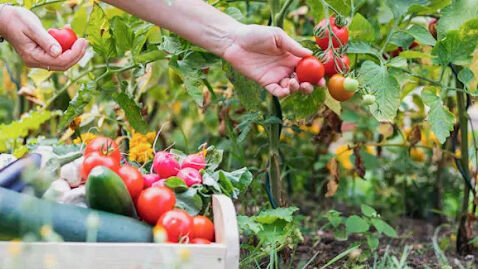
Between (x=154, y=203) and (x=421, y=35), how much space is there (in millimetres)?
1068

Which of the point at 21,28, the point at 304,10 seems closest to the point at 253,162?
the point at 304,10

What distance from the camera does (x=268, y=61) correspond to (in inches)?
79.9

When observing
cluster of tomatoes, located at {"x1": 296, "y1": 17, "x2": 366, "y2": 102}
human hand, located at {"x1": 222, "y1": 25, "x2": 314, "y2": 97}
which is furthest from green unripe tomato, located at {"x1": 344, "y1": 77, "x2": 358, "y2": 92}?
human hand, located at {"x1": 222, "y1": 25, "x2": 314, "y2": 97}

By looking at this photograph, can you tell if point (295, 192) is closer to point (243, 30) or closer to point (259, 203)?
point (259, 203)

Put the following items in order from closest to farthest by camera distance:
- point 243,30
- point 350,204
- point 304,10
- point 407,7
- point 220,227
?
1. point 220,227
2. point 243,30
3. point 407,7
4. point 304,10
5. point 350,204

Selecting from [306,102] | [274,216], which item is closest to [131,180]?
[274,216]

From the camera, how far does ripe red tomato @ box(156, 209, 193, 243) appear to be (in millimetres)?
1414

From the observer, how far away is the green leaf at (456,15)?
207cm

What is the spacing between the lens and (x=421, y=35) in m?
2.07

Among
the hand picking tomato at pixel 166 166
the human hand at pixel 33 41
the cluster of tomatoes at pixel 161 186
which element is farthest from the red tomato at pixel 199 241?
the human hand at pixel 33 41

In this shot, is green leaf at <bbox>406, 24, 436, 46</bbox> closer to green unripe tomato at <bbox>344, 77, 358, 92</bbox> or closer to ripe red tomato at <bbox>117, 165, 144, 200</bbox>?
green unripe tomato at <bbox>344, 77, 358, 92</bbox>

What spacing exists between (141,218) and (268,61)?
72 centimetres

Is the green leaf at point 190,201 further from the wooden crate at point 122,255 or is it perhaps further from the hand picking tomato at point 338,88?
the hand picking tomato at point 338,88

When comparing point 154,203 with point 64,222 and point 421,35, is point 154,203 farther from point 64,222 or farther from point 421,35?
point 421,35
